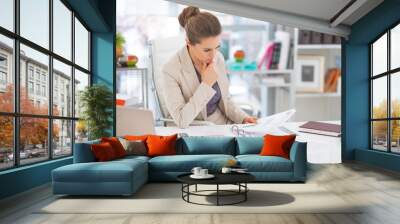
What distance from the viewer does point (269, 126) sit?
32.9 ft

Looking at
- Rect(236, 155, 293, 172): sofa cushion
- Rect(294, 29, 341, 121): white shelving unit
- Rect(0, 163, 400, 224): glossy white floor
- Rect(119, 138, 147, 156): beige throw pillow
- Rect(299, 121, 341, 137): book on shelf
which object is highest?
Rect(294, 29, 341, 121): white shelving unit

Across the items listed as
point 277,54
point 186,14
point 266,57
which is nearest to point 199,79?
point 186,14

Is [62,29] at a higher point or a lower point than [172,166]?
higher

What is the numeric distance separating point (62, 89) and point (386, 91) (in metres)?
6.09

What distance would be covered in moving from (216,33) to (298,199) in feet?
18.9

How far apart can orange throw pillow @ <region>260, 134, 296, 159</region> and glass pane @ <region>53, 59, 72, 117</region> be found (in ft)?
10.7

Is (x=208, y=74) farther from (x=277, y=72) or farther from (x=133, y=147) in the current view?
(x=133, y=147)

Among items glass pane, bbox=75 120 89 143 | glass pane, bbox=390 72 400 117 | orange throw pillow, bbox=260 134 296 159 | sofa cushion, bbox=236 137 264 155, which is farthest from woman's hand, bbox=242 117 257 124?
glass pane, bbox=75 120 89 143

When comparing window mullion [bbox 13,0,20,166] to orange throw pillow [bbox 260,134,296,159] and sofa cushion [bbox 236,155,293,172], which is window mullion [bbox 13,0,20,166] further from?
orange throw pillow [bbox 260,134,296,159]

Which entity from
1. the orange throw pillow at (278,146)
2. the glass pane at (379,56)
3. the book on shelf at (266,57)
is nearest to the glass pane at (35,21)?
the orange throw pillow at (278,146)

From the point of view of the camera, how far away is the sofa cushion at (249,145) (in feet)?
22.7

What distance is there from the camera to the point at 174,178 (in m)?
6.12

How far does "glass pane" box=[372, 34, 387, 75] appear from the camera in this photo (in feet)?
28.3

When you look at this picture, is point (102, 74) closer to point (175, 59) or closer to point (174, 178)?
point (175, 59)
